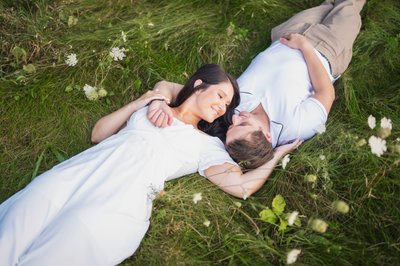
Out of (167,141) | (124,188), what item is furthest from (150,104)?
(124,188)

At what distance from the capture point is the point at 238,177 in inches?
117

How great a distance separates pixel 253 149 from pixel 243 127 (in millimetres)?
176

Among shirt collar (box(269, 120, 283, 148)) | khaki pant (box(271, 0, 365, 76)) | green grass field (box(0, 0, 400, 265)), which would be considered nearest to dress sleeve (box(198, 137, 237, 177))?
green grass field (box(0, 0, 400, 265))

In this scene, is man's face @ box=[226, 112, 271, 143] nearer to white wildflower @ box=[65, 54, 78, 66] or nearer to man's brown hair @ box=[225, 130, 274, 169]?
man's brown hair @ box=[225, 130, 274, 169]

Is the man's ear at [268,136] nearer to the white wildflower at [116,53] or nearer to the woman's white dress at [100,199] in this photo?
the woman's white dress at [100,199]

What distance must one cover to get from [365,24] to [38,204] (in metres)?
3.34

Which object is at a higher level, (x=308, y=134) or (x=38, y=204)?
(x=38, y=204)

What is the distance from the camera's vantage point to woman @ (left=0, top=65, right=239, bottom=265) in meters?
2.40

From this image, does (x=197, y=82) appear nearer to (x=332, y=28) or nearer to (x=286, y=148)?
(x=286, y=148)

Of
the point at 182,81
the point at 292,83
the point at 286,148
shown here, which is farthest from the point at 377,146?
the point at 182,81

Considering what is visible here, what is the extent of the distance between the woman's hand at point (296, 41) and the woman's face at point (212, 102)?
36.8 inches

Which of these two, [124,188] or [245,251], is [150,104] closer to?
[124,188]

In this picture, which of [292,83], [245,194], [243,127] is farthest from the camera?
[292,83]

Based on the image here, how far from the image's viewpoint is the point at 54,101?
3648 millimetres
